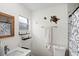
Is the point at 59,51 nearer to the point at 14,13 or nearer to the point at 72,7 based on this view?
the point at 72,7

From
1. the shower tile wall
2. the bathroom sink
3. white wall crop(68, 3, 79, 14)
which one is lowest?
the bathroom sink

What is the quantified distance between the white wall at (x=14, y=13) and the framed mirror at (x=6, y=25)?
60 mm

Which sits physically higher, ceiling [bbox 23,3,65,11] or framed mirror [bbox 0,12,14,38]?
ceiling [bbox 23,3,65,11]

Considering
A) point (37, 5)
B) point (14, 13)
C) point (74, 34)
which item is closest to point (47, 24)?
point (37, 5)

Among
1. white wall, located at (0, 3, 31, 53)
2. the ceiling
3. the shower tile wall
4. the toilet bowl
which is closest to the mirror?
white wall, located at (0, 3, 31, 53)

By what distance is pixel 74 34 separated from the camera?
146 cm

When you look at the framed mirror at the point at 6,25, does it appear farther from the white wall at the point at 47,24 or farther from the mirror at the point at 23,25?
the white wall at the point at 47,24

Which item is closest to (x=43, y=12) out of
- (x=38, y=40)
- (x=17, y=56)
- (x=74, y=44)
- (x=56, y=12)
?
(x=56, y=12)

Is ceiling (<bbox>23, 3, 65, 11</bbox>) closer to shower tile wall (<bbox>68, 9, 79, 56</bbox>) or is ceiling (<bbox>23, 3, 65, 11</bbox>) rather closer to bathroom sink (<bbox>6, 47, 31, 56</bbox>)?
shower tile wall (<bbox>68, 9, 79, 56</bbox>)

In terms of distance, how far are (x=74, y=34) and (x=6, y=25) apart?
1102 mm

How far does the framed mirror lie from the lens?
1364 mm

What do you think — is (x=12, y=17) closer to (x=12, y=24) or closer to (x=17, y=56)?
(x=12, y=24)

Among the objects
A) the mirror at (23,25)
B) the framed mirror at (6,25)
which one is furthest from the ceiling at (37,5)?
the framed mirror at (6,25)

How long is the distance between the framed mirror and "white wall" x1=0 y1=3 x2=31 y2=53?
0.06m
